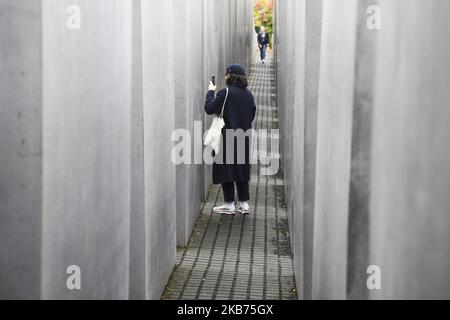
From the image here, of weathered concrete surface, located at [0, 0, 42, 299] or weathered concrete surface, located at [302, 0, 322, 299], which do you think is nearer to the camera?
weathered concrete surface, located at [0, 0, 42, 299]

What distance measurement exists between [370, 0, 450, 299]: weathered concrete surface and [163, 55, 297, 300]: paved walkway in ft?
12.8

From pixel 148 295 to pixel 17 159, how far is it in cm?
289

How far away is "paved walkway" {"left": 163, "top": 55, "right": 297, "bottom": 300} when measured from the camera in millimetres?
7297

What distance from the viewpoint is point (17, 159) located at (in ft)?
11.6

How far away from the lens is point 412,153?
273 centimetres

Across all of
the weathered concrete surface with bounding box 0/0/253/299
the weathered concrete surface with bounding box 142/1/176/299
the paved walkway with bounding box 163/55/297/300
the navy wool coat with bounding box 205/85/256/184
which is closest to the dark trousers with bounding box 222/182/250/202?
the navy wool coat with bounding box 205/85/256/184

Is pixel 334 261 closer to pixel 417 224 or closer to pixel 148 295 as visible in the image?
pixel 417 224

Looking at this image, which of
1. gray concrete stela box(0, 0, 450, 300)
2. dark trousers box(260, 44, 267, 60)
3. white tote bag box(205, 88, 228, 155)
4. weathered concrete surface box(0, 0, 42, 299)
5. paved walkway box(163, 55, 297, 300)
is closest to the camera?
gray concrete stela box(0, 0, 450, 300)

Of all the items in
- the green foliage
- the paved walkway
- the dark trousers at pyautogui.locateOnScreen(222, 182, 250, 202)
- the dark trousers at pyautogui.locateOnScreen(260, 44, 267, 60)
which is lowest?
the paved walkway

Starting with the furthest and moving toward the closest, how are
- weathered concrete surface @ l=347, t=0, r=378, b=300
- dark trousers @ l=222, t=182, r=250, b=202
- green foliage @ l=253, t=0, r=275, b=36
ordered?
green foliage @ l=253, t=0, r=275, b=36 → dark trousers @ l=222, t=182, r=250, b=202 → weathered concrete surface @ l=347, t=0, r=378, b=300

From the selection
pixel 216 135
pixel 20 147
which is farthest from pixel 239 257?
pixel 20 147

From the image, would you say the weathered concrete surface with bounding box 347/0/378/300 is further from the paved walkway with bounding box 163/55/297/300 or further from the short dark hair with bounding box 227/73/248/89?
the short dark hair with bounding box 227/73/248/89

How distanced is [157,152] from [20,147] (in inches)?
131
